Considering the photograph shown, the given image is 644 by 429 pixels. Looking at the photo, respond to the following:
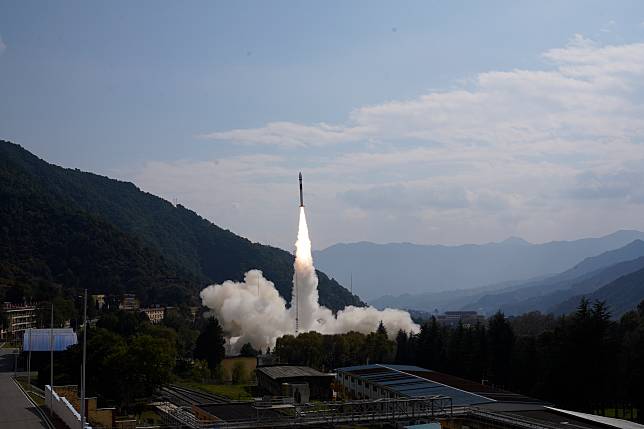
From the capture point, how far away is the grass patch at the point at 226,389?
281 feet

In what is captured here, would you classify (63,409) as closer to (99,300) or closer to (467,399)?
(467,399)

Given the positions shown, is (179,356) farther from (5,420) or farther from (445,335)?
(5,420)

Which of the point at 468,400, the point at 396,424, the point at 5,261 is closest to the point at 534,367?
the point at 468,400

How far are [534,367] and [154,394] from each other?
1579 inches

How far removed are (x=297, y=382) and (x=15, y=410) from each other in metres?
37.2

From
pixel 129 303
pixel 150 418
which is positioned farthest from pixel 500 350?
pixel 129 303

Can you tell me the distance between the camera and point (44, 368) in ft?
270

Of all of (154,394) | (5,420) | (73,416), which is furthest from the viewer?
(154,394)

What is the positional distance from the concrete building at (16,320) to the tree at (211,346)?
4900 centimetres

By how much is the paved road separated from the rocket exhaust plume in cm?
5932

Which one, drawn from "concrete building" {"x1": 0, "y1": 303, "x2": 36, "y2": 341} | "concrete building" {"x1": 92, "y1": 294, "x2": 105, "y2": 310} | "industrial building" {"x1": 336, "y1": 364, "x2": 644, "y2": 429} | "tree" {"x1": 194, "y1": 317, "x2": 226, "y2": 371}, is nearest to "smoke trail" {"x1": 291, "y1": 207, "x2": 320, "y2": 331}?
"tree" {"x1": 194, "y1": 317, "x2": 226, "y2": 371}

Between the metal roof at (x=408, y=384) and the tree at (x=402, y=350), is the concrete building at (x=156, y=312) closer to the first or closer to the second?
the tree at (x=402, y=350)

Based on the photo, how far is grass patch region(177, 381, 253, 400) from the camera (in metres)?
85.6

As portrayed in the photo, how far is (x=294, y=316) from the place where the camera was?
14100cm
